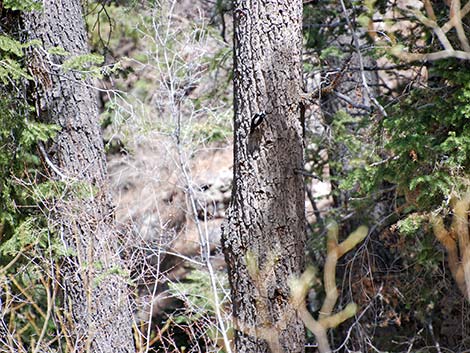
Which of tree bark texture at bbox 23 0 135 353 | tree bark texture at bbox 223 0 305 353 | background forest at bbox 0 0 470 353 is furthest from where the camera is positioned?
tree bark texture at bbox 23 0 135 353

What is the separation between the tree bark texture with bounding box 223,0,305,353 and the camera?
200 inches

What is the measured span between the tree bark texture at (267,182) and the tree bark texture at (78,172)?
192cm

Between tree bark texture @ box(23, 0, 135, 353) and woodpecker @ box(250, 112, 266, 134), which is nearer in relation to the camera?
woodpecker @ box(250, 112, 266, 134)

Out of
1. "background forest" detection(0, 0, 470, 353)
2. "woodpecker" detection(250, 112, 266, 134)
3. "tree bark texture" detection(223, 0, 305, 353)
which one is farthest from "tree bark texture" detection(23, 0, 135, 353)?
"woodpecker" detection(250, 112, 266, 134)

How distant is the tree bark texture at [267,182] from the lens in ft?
16.6

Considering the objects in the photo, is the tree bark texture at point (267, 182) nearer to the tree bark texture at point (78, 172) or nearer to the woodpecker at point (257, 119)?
the woodpecker at point (257, 119)

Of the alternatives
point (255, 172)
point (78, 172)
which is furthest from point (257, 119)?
point (78, 172)

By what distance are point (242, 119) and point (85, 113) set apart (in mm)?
2380

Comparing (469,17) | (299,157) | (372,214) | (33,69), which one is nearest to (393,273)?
(372,214)

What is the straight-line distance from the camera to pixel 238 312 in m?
5.18

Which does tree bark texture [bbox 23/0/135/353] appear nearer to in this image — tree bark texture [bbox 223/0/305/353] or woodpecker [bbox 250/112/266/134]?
tree bark texture [bbox 223/0/305/353]

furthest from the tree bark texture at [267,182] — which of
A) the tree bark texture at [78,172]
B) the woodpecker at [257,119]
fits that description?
the tree bark texture at [78,172]

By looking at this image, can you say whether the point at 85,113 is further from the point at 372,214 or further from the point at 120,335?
the point at 372,214

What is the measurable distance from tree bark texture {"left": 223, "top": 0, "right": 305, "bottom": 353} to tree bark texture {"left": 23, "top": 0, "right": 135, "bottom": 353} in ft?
6.31
